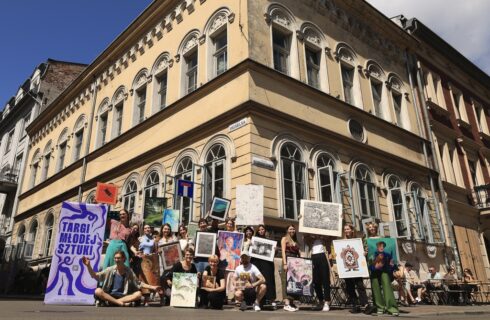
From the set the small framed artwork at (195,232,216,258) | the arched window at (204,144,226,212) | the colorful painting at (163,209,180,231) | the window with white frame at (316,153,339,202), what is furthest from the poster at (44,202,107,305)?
the window with white frame at (316,153,339,202)

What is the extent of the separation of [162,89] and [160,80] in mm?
523

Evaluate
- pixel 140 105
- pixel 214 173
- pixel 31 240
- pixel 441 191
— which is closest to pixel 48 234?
pixel 31 240

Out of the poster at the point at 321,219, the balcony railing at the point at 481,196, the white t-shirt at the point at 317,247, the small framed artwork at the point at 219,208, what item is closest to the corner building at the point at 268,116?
the small framed artwork at the point at 219,208

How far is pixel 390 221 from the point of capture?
13.5 meters

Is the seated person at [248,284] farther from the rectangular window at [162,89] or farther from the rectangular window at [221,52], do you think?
the rectangular window at [162,89]

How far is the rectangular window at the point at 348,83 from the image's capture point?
48.5 ft

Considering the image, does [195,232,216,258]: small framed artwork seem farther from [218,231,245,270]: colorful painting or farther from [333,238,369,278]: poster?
[333,238,369,278]: poster

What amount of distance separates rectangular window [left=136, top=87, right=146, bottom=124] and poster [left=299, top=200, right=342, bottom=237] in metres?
9.42

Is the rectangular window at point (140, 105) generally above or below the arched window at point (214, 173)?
above

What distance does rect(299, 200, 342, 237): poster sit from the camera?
349 inches

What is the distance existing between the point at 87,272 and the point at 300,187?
6417mm

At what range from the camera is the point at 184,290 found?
23.2ft

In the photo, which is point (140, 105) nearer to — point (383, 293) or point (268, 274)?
point (268, 274)

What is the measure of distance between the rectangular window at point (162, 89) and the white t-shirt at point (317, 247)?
929 centimetres
